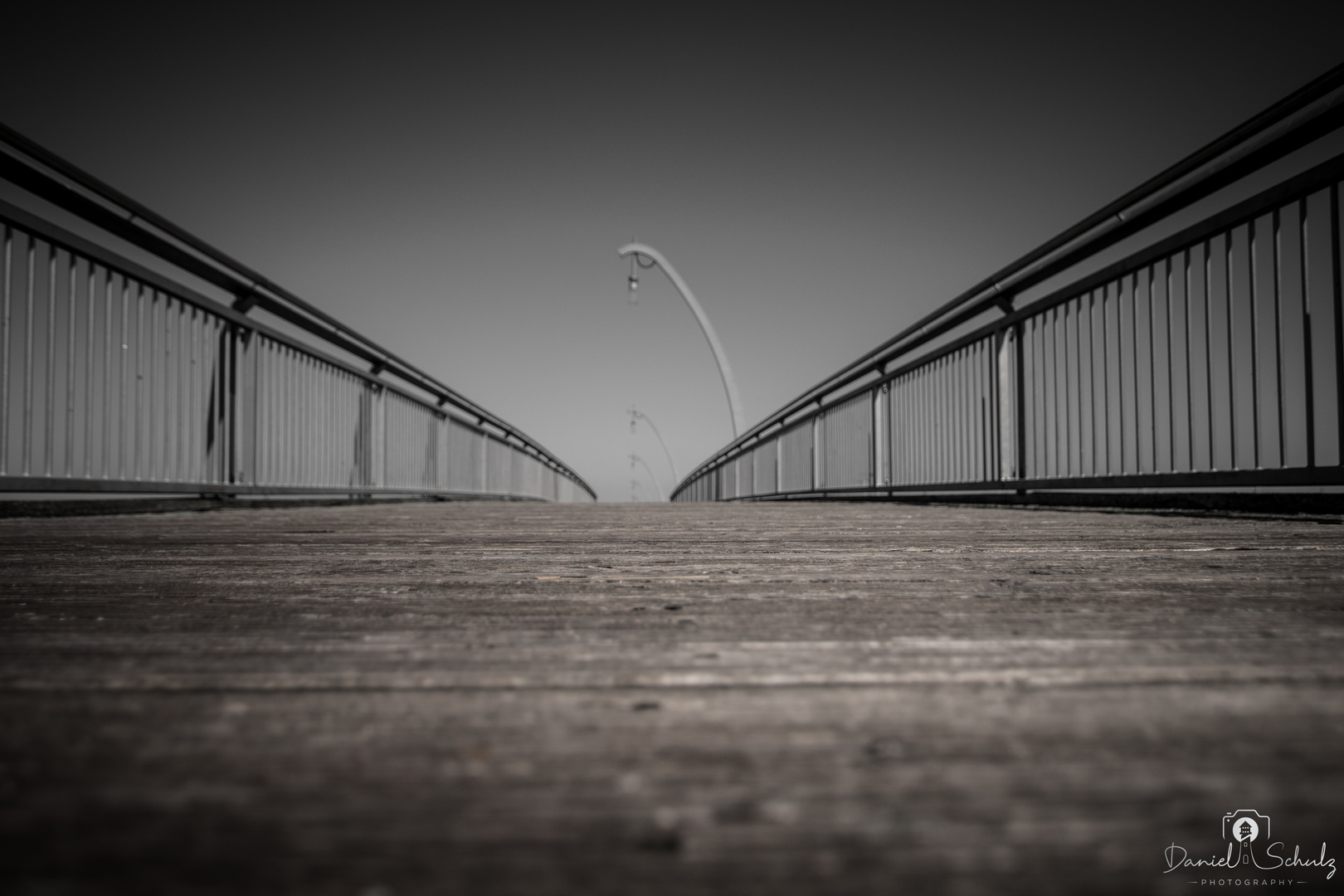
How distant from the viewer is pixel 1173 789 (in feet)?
1.32

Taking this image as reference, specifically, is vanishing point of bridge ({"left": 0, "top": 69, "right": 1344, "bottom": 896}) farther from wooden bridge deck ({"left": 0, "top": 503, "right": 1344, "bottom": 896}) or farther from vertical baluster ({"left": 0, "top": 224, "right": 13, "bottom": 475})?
vertical baluster ({"left": 0, "top": 224, "right": 13, "bottom": 475})

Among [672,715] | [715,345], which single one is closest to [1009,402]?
[672,715]

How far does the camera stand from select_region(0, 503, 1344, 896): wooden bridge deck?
34 cm

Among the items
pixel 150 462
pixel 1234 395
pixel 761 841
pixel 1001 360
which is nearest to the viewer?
pixel 761 841

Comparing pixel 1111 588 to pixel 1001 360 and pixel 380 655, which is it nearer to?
pixel 380 655

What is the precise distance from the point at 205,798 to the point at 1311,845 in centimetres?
54

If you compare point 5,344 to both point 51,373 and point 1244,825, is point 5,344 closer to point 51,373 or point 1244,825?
point 51,373

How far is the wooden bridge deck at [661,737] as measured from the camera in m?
0.34

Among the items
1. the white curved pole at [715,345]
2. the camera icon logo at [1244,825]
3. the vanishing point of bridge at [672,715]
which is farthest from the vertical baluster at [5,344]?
the white curved pole at [715,345]

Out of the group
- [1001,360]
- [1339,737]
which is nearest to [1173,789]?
[1339,737]

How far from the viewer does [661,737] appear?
491 millimetres

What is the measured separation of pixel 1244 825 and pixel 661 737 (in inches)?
12.0

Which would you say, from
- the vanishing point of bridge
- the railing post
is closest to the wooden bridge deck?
the vanishing point of bridge

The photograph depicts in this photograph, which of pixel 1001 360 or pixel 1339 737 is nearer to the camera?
pixel 1339 737
